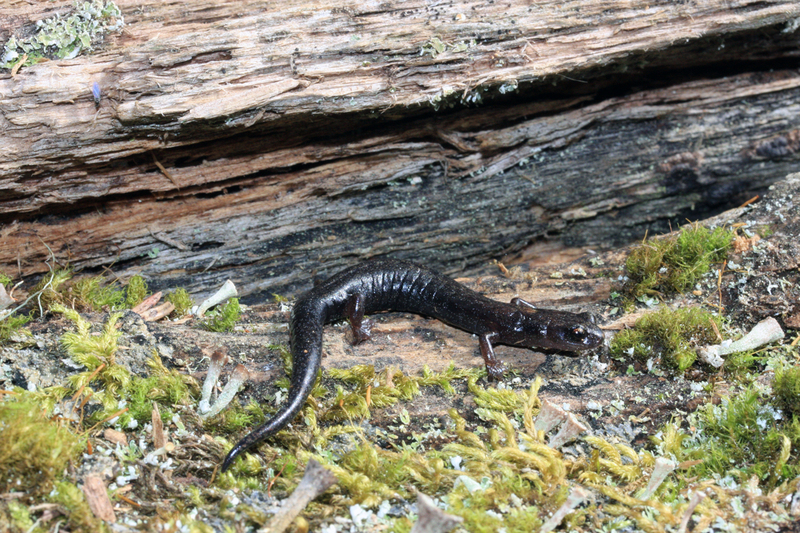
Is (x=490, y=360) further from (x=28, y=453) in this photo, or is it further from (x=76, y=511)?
(x=28, y=453)

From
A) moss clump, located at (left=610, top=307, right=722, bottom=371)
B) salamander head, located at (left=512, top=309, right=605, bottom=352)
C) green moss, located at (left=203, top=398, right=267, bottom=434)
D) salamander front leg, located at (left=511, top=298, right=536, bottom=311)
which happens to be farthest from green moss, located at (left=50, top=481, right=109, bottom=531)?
moss clump, located at (left=610, top=307, right=722, bottom=371)

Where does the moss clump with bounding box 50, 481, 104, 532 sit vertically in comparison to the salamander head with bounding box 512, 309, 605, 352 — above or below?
above

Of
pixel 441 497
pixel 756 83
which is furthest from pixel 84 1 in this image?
pixel 756 83

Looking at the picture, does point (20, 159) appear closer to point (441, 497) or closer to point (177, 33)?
point (177, 33)

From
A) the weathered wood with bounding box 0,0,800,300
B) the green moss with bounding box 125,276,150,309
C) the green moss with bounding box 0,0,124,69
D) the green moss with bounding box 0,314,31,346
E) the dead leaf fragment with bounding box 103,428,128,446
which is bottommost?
the dead leaf fragment with bounding box 103,428,128,446

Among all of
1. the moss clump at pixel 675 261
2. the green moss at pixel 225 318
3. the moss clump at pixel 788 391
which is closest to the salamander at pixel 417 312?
the green moss at pixel 225 318

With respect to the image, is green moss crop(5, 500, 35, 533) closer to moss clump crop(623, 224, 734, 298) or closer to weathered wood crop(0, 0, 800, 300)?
weathered wood crop(0, 0, 800, 300)

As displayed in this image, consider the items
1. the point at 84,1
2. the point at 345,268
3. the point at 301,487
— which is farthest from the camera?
the point at 345,268
